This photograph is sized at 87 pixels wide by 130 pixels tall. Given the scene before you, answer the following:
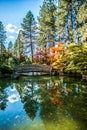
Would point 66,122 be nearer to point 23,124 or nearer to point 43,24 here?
point 23,124

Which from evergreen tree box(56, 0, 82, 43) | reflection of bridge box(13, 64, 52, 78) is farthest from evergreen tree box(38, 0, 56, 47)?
reflection of bridge box(13, 64, 52, 78)

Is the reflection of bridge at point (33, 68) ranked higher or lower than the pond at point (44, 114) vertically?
higher

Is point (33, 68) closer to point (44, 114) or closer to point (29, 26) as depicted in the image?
point (44, 114)

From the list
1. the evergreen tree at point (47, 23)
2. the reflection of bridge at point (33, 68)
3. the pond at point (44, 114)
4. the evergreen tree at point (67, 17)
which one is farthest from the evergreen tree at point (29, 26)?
the pond at point (44, 114)

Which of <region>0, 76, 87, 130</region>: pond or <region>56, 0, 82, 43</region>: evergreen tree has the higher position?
<region>56, 0, 82, 43</region>: evergreen tree

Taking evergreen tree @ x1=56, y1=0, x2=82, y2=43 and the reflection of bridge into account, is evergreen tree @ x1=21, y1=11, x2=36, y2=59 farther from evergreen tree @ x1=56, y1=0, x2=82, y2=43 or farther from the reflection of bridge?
the reflection of bridge

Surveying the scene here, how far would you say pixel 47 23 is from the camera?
124 ft

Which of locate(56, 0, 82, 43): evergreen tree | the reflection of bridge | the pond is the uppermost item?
locate(56, 0, 82, 43): evergreen tree

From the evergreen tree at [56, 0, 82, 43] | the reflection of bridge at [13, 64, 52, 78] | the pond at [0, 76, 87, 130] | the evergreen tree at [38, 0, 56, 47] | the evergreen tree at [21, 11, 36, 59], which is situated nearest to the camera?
the pond at [0, 76, 87, 130]

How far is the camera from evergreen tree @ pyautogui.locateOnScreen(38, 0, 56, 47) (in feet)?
122

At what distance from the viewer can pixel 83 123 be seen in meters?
6.76

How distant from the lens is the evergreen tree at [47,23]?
3708 cm

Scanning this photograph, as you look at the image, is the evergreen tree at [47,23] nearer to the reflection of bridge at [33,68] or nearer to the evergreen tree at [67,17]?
the evergreen tree at [67,17]

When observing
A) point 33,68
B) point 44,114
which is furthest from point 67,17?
point 44,114
